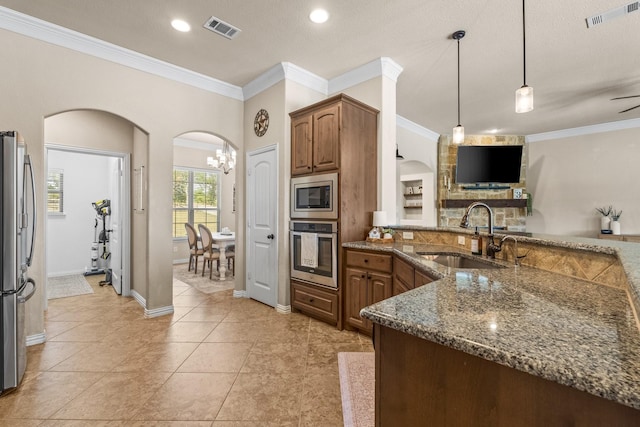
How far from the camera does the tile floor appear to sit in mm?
1755

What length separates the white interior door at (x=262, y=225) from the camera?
11.8 ft

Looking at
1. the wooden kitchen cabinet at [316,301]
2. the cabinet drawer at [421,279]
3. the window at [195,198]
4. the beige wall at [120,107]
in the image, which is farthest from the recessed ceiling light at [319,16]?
the window at [195,198]

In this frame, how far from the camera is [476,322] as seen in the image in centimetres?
88

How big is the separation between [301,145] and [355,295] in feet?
5.82

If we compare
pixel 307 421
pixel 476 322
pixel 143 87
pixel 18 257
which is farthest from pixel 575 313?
pixel 143 87

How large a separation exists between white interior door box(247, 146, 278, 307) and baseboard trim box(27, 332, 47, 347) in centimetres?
206

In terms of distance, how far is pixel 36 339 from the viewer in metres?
2.63

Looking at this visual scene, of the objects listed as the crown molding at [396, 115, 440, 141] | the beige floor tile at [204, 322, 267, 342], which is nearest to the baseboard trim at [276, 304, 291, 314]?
the beige floor tile at [204, 322, 267, 342]

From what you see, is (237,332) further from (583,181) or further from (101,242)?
(583,181)

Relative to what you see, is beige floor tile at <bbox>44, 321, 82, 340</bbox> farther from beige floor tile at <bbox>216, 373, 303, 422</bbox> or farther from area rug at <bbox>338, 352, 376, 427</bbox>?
area rug at <bbox>338, 352, 376, 427</bbox>

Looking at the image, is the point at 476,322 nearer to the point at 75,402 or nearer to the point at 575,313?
the point at 575,313

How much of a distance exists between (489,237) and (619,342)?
4.84 ft

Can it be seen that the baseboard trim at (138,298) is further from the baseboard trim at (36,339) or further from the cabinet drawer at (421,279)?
the cabinet drawer at (421,279)

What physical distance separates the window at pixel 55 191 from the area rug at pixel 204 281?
2.36m
